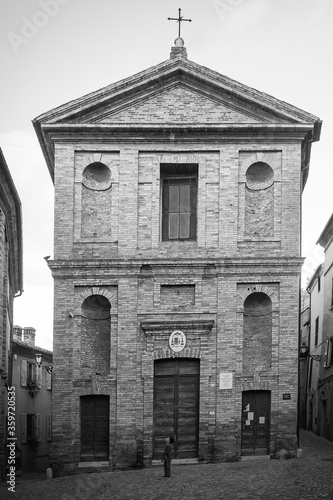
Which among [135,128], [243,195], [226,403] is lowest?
[226,403]

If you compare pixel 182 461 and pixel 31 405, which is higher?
pixel 182 461

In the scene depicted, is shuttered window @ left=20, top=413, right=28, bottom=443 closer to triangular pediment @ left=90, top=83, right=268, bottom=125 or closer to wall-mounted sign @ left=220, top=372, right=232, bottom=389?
wall-mounted sign @ left=220, top=372, right=232, bottom=389

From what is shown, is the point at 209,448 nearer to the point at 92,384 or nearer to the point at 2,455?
the point at 92,384

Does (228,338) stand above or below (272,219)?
below

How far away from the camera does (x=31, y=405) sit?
1585 inches

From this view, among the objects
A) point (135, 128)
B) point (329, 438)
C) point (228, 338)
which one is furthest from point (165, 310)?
point (329, 438)

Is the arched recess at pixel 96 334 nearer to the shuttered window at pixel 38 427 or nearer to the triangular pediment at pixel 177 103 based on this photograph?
the triangular pediment at pixel 177 103

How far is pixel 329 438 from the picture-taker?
112 ft

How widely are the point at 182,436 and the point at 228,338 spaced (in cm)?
351

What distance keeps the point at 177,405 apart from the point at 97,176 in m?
8.12

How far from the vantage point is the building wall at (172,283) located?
2584 centimetres

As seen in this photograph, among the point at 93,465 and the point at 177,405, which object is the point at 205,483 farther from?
the point at 93,465

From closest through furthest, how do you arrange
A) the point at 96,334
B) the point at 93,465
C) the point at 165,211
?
the point at 93,465
the point at 96,334
the point at 165,211

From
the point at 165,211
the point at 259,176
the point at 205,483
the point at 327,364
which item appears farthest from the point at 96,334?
the point at 327,364
